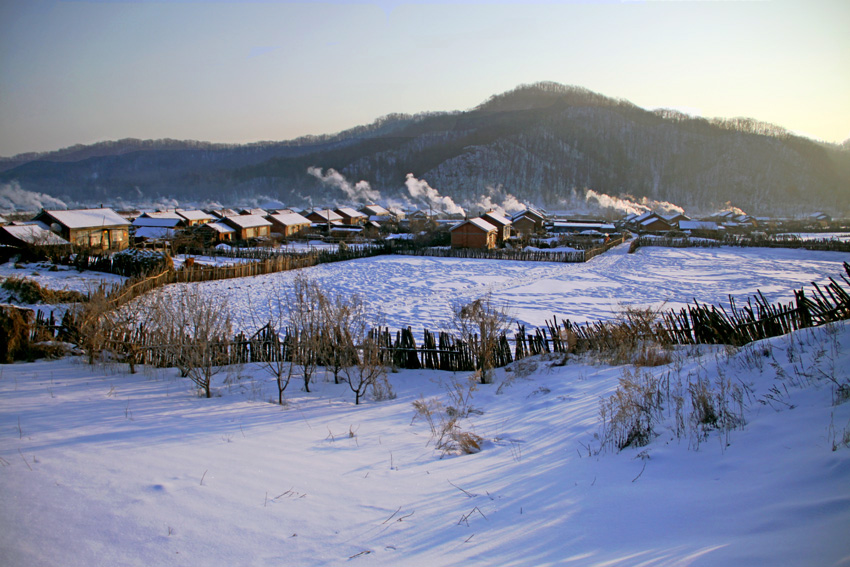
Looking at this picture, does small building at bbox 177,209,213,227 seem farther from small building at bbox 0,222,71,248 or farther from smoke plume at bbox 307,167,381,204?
smoke plume at bbox 307,167,381,204

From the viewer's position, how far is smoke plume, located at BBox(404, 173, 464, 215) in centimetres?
10356

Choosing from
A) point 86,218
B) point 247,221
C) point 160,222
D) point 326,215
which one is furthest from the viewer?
point 326,215

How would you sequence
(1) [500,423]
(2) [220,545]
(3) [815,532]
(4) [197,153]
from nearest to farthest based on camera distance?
(3) [815,532] < (2) [220,545] < (1) [500,423] < (4) [197,153]

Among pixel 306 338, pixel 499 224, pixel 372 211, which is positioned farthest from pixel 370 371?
pixel 372 211

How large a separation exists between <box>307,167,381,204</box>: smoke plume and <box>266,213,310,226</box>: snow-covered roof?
67025 mm

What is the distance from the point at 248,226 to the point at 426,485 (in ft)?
156

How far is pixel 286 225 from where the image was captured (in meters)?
52.6

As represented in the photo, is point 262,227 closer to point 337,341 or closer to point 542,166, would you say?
point 337,341

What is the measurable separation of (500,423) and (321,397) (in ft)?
10.4

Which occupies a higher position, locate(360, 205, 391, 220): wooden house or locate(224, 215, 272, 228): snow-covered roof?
locate(360, 205, 391, 220): wooden house

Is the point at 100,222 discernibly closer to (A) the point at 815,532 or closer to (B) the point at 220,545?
(B) the point at 220,545

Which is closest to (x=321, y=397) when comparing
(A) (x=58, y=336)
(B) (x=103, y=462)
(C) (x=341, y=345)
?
(C) (x=341, y=345)

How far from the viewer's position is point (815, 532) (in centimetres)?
275

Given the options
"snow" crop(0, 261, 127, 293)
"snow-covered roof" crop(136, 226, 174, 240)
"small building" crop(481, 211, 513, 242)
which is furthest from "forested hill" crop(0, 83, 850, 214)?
"snow" crop(0, 261, 127, 293)
